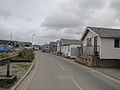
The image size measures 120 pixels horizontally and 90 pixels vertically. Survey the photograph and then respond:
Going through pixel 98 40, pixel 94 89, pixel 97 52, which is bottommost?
pixel 94 89

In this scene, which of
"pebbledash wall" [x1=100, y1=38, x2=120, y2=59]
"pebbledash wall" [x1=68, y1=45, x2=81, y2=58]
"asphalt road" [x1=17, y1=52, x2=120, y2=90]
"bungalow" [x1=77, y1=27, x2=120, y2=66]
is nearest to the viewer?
"asphalt road" [x1=17, y1=52, x2=120, y2=90]

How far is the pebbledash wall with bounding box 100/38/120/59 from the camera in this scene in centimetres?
2517

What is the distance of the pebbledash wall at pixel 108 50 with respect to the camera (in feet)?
82.6

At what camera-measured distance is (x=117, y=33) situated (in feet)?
88.4

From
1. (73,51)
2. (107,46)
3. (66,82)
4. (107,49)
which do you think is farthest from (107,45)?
(73,51)

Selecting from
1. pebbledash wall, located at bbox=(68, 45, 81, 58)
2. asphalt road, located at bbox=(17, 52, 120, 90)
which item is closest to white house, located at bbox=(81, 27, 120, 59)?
asphalt road, located at bbox=(17, 52, 120, 90)

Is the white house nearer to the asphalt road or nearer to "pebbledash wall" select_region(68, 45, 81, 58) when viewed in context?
the asphalt road

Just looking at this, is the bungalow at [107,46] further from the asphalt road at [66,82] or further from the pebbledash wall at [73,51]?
the pebbledash wall at [73,51]

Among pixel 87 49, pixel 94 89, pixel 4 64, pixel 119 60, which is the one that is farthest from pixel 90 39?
pixel 94 89

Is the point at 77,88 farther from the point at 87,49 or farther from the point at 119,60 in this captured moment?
the point at 87,49

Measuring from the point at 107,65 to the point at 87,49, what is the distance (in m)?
5.91

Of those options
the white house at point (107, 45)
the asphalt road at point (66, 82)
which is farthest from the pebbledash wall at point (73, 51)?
the asphalt road at point (66, 82)

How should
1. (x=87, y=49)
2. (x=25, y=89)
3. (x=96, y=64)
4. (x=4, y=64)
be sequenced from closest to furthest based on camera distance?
(x=25, y=89), (x=4, y=64), (x=96, y=64), (x=87, y=49)

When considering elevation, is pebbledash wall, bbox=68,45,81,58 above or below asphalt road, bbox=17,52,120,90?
above
